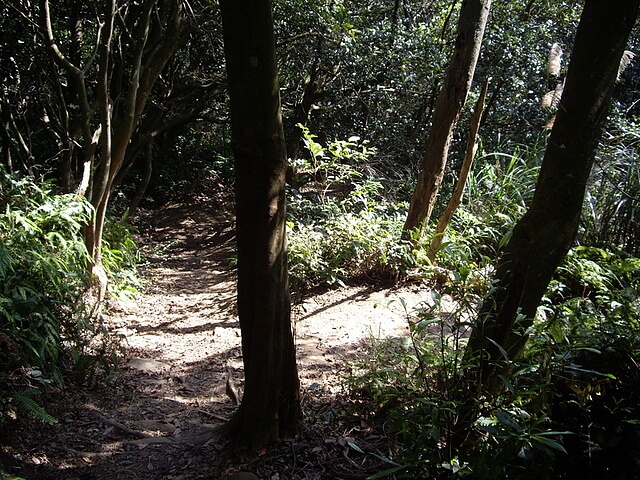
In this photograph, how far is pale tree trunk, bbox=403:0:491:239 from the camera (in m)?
6.00

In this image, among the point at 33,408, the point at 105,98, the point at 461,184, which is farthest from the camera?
the point at 461,184

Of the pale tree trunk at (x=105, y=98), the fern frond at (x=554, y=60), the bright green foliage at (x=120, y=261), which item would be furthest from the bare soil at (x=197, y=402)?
the fern frond at (x=554, y=60)

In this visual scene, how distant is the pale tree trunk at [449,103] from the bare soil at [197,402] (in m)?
1.13

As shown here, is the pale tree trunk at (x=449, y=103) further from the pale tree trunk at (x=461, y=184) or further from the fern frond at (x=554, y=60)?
the fern frond at (x=554, y=60)

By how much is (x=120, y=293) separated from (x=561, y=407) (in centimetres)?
537

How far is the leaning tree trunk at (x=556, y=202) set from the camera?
8.38ft

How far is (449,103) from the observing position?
20.3ft

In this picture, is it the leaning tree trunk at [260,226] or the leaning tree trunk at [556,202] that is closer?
the leaning tree trunk at [260,226]

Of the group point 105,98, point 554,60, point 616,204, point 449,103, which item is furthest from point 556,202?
point 554,60

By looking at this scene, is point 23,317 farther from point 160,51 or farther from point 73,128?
point 73,128

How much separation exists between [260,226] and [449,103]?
434 cm

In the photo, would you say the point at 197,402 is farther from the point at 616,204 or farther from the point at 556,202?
the point at 616,204

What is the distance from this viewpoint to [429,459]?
232cm

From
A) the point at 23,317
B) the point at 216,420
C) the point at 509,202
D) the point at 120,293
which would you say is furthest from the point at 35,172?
the point at 509,202
